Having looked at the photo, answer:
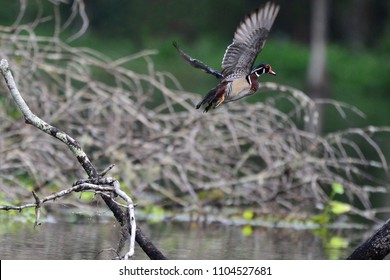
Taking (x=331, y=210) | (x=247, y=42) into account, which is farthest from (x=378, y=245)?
(x=331, y=210)

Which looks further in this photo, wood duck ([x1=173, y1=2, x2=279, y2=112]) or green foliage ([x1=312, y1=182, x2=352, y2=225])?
green foliage ([x1=312, y1=182, x2=352, y2=225])

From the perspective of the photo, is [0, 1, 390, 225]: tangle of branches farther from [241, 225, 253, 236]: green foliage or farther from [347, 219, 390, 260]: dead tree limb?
[347, 219, 390, 260]: dead tree limb

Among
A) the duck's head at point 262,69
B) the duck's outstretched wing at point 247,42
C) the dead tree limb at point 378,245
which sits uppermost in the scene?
the duck's outstretched wing at point 247,42

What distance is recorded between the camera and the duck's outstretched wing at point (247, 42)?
19.7ft

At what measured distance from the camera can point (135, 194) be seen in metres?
9.30

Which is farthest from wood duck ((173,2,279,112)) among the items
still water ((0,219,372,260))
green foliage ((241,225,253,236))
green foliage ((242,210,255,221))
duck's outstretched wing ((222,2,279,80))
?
green foliage ((242,210,255,221))

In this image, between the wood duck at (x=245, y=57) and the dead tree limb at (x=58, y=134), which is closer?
the dead tree limb at (x=58, y=134)

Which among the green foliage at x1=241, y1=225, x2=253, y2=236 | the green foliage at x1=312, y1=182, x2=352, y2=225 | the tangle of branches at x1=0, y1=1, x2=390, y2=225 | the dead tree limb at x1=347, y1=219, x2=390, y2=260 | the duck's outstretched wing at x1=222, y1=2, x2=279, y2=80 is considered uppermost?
the tangle of branches at x1=0, y1=1, x2=390, y2=225

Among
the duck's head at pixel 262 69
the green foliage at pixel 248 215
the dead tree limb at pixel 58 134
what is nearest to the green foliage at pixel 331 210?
the green foliage at pixel 248 215

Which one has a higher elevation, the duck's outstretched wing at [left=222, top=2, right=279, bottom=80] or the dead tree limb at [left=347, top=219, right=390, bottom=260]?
the duck's outstretched wing at [left=222, top=2, right=279, bottom=80]

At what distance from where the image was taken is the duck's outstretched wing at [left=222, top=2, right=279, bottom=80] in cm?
599

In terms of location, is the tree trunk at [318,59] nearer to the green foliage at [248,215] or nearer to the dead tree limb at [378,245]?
the green foliage at [248,215]

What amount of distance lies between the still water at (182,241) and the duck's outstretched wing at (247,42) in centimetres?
145
